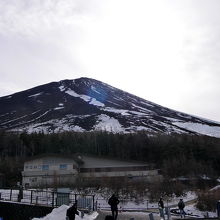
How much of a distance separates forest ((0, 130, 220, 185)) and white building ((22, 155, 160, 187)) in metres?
4.98

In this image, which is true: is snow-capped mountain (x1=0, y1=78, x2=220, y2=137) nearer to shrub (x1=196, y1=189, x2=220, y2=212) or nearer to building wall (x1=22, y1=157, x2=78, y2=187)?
building wall (x1=22, y1=157, x2=78, y2=187)

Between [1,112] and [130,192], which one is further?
[1,112]

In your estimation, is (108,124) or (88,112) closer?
(108,124)

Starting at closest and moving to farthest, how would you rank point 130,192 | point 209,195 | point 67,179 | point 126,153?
point 209,195, point 130,192, point 67,179, point 126,153

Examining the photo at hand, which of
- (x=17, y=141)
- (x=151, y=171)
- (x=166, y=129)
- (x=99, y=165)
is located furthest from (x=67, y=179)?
(x=166, y=129)

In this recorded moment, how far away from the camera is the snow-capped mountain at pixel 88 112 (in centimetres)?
11819

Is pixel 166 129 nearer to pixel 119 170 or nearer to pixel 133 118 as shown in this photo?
pixel 133 118

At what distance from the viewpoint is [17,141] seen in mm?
82250

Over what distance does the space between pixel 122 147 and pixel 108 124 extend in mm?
39508

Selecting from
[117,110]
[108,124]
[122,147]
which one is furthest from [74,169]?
[117,110]

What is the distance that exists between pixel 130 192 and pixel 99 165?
21300 mm

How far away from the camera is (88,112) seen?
139 m

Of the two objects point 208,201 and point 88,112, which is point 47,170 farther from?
point 88,112

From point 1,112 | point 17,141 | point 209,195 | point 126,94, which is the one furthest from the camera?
point 126,94
